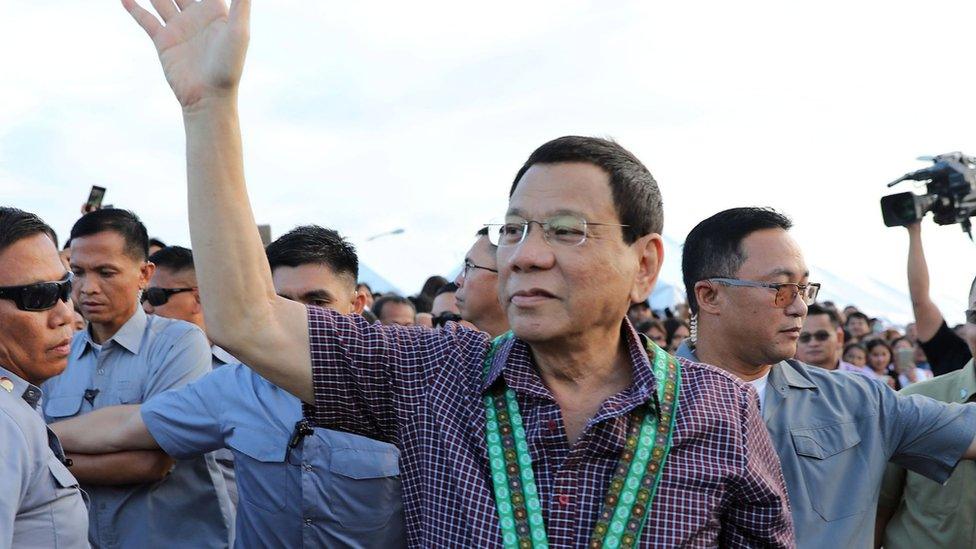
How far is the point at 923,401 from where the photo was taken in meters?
3.61

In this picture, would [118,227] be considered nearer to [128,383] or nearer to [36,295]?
[128,383]

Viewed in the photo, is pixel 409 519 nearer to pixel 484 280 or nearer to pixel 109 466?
pixel 109 466

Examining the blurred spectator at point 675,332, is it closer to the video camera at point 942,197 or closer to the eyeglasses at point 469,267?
the video camera at point 942,197

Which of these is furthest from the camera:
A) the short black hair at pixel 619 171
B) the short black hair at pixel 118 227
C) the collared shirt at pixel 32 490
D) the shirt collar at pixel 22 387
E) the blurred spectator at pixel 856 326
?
the blurred spectator at pixel 856 326

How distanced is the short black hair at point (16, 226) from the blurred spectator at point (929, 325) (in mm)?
4655

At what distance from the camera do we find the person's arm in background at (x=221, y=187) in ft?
6.72

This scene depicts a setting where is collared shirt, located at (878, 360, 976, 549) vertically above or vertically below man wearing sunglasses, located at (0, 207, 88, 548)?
below

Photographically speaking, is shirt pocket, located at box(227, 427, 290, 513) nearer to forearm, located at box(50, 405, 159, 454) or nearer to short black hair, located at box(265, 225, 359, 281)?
forearm, located at box(50, 405, 159, 454)

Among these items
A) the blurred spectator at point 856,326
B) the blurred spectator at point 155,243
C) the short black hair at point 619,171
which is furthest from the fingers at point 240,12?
the blurred spectator at point 856,326

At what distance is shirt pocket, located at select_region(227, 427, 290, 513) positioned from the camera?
3.55 metres

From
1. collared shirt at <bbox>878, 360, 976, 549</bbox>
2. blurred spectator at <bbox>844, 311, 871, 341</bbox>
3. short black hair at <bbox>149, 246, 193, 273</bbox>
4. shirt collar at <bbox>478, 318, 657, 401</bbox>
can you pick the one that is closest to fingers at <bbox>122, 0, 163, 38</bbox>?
shirt collar at <bbox>478, 318, 657, 401</bbox>

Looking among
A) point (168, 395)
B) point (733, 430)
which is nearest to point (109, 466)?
point (168, 395)

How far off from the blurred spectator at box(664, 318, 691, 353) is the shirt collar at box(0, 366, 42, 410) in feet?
28.9

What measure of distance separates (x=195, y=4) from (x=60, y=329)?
1.56 meters
